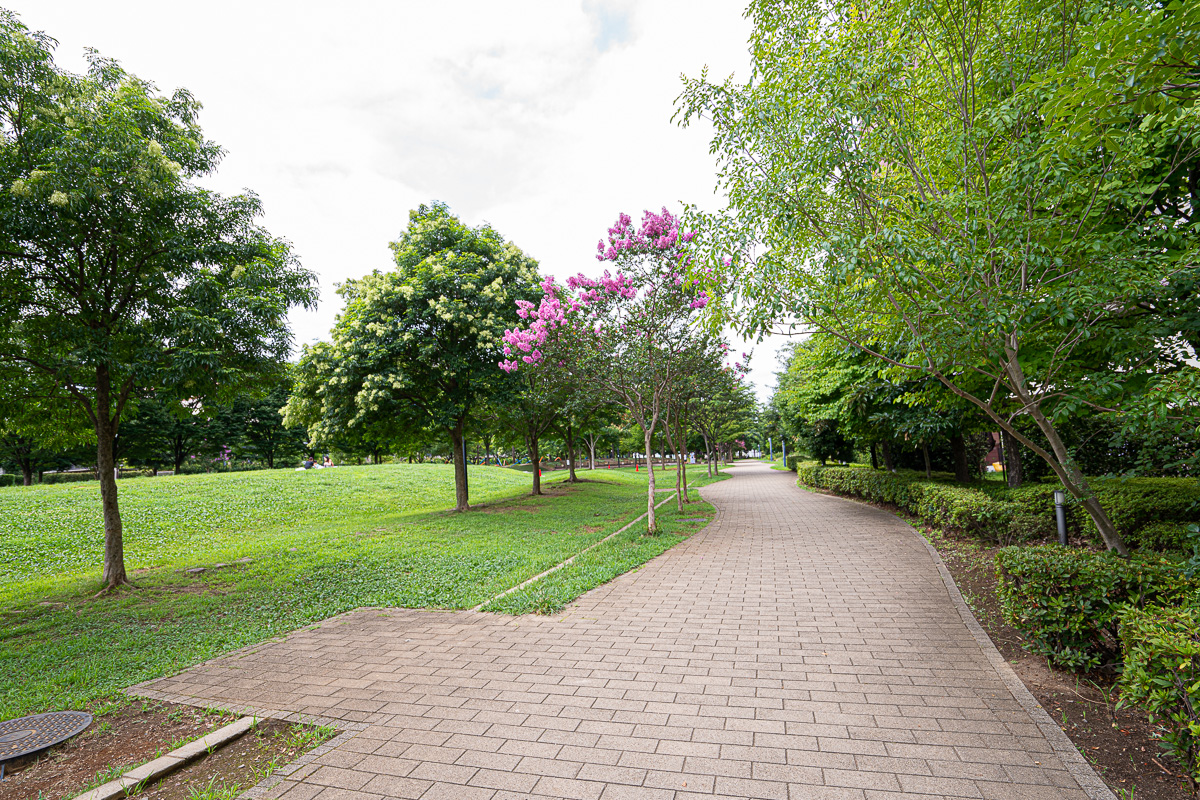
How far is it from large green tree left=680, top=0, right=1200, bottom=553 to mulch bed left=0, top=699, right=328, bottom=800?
481cm

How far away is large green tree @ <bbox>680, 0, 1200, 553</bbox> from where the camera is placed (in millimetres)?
4363

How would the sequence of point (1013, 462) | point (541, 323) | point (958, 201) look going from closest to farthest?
point (958, 201) → point (1013, 462) → point (541, 323)

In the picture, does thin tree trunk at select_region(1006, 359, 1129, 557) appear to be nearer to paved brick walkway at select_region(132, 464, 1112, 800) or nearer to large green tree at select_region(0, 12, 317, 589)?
paved brick walkway at select_region(132, 464, 1112, 800)

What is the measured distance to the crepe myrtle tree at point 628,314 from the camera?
11156 mm

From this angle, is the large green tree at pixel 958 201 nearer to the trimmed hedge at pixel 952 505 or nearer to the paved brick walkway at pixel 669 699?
the paved brick walkway at pixel 669 699

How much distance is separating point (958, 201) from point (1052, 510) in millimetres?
5176

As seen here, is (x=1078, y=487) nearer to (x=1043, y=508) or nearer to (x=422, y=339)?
(x=1043, y=508)

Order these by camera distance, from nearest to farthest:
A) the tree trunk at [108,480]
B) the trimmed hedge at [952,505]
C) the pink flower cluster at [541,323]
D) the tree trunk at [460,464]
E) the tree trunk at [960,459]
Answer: the trimmed hedge at [952,505], the tree trunk at [108,480], the pink flower cluster at [541,323], the tree trunk at [960,459], the tree trunk at [460,464]

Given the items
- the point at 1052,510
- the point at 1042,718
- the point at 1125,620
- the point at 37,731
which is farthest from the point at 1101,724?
the point at 37,731

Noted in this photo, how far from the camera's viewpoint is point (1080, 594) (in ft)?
12.8

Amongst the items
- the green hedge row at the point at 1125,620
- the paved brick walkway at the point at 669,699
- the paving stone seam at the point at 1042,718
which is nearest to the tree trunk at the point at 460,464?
the paved brick walkway at the point at 669,699

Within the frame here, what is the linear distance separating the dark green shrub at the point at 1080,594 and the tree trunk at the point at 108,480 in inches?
Result: 436

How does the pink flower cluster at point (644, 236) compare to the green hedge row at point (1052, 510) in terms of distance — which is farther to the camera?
the pink flower cluster at point (644, 236)

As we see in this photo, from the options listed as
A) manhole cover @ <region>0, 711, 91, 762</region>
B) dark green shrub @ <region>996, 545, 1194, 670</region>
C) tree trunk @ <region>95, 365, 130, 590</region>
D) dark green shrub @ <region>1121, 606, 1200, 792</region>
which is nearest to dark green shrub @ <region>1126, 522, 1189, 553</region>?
dark green shrub @ <region>996, 545, 1194, 670</region>
